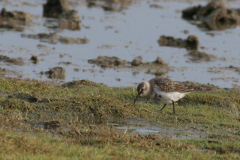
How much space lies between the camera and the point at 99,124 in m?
9.09

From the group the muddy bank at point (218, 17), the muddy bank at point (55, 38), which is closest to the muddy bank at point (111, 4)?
the muddy bank at point (218, 17)

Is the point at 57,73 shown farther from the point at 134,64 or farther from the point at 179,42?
the point at 179,42

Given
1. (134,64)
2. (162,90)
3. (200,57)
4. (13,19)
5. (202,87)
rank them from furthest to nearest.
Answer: (13,19) < (200,57) < (134,64) < (202,87) < (162,90)

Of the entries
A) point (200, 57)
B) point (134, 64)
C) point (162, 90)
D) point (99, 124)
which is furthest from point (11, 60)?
point (200, 57)

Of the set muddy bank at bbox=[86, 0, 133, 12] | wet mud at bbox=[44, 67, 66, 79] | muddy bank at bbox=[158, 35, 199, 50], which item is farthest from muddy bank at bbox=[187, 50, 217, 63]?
muddy bank at bbox=[86, 0, 133, 12]

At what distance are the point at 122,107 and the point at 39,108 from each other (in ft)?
5.98

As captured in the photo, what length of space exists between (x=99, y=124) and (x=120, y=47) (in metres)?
11.8

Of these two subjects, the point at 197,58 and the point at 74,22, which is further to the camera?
the point at 74,22

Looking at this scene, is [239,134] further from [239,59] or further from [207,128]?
[239,59]

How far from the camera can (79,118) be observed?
9375mm

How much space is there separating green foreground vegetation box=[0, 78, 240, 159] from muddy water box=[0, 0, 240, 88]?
3290mm

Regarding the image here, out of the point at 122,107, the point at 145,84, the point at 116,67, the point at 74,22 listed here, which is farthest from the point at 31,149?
the point at 74,22

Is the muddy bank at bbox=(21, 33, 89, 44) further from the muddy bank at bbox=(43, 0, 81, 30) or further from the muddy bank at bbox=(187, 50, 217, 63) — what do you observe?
the muddy bank at bbox=(187, 50, 217, 63)

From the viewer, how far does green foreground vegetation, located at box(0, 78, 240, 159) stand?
709 cm
